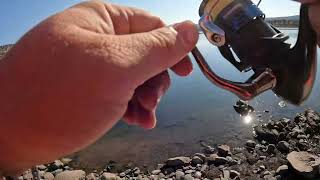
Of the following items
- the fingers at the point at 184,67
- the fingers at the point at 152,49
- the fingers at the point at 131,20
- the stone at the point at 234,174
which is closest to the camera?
the fingers at the point at 152,49

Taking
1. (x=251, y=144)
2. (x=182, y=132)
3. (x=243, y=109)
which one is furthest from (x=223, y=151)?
(x=243, y=109)

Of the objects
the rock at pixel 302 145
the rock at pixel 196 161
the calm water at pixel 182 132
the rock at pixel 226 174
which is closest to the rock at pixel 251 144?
the calm water at pixel 182 132

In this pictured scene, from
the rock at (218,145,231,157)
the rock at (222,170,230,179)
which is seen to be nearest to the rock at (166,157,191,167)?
the rock at (218,145,231,157)

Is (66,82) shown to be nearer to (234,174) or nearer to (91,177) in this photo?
(234,174)

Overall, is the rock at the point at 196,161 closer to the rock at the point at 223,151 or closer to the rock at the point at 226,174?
the rock at the point at 223,151

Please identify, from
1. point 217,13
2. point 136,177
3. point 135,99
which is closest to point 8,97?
point 135,99

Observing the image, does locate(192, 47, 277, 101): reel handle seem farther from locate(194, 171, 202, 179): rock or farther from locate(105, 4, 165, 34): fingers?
locate(194, 171, 202, 179): rock
